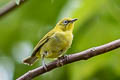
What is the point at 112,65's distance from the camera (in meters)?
2.66

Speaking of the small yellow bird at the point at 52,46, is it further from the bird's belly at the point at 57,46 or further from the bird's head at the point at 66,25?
the bird's head at the point at 66,25

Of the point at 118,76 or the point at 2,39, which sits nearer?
the point at 118,76

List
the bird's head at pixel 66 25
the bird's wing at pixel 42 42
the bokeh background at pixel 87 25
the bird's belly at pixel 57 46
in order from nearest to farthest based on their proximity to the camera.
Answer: the bokeh background at pixel 87 25, the bird's belly at pixel 57 46, the bird's wing at pixel 42 42, the bird's head at pixel 66 25

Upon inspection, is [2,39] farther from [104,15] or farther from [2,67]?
[104,15]

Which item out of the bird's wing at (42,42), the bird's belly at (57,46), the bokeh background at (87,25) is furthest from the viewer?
the bird's wing at (42,42)

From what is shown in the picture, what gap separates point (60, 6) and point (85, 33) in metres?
0.50

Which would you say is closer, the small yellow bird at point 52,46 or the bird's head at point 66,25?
the small yellow bird at point 52,46

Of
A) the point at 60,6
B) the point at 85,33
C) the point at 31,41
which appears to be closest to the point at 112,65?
the point at 85,33

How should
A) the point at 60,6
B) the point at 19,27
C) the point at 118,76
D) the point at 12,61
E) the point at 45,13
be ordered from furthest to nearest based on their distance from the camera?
the point at 12,61
the point at 19,27
the point at 45,13
the point at 60,6
the point at 118,76

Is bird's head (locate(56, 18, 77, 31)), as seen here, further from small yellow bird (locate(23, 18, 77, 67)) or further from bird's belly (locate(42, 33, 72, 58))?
bird's belly (locate(42, 33, 72, 58))

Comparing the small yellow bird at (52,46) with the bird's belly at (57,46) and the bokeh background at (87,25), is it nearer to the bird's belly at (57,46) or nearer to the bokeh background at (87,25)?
the bird's belly at (57,46)

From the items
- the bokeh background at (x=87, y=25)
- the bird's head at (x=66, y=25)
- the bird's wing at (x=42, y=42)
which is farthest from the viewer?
the bird's head at (x=66, y=25)

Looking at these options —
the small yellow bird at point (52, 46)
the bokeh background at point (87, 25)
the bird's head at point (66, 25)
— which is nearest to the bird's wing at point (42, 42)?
the small yellow bird at point (52, 46)

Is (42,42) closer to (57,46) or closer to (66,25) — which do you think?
(57,46)
